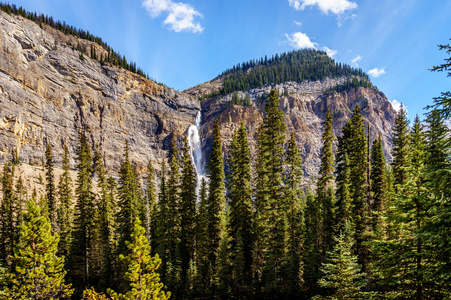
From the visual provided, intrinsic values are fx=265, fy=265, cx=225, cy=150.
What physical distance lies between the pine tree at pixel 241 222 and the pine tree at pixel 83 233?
70.5ft

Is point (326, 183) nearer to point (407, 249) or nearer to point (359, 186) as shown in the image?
point (359, 186)

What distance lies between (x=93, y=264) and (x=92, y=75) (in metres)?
123

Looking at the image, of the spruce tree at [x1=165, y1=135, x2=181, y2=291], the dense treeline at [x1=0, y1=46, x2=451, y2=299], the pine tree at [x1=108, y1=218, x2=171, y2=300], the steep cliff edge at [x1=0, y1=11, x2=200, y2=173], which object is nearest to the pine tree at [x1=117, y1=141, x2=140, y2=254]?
the dense treeline at [x1=0, y1=46, x2=451, y2=299]

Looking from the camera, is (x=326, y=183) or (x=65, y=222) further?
(x=65, y=222)

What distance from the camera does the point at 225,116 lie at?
164 metres

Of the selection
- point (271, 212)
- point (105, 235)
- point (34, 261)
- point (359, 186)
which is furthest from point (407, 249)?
point (105, 235)

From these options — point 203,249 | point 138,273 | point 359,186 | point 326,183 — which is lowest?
point 203,249

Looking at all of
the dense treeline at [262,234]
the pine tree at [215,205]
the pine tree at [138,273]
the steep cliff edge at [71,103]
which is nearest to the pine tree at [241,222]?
the dense treeline at [262,234]

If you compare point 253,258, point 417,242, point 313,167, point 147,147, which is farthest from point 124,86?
point 417,242

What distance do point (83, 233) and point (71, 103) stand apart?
107469 mm

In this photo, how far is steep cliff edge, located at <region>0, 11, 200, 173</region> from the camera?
104688 millimetres

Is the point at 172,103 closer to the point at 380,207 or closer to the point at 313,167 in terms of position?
the point at 313,167

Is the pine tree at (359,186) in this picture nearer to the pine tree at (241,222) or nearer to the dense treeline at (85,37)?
the pine tree at (241,222)

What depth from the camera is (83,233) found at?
38625 millimetres
